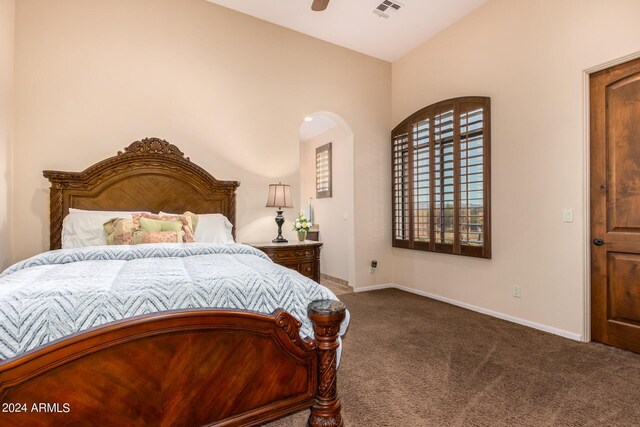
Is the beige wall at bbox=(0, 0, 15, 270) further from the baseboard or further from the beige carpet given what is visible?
the baseboard

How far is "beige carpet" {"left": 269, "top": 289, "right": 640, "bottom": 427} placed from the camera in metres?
1.81

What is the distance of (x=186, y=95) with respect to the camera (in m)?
3.64

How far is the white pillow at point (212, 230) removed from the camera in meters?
3.26

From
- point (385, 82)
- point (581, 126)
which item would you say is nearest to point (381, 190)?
point (385, 82)

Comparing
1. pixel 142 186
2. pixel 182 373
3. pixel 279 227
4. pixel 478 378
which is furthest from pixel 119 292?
pixel 279 227

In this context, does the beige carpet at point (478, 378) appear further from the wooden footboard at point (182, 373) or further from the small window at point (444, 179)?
the small window at point (444, 179)

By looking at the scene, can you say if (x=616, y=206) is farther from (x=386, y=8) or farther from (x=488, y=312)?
(x=386, y=8)

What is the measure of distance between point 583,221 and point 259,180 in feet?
10.5

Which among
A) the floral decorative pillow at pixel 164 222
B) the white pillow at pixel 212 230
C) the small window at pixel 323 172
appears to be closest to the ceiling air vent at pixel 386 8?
the small window at pixel 323 172

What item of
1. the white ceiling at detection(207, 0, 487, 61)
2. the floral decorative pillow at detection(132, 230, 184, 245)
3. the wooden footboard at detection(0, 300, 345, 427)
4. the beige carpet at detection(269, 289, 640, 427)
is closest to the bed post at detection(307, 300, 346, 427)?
the wooden footboard at detection(0, 300, 345, 427)

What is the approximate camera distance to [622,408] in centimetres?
187

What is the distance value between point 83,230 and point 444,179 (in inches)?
146

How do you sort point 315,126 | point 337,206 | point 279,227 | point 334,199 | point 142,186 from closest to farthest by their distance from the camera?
point 142,186 < point 279,227 < point 337,206 < point 334,199 < point 315,126

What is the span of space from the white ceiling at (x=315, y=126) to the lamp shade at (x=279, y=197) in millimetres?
2142
